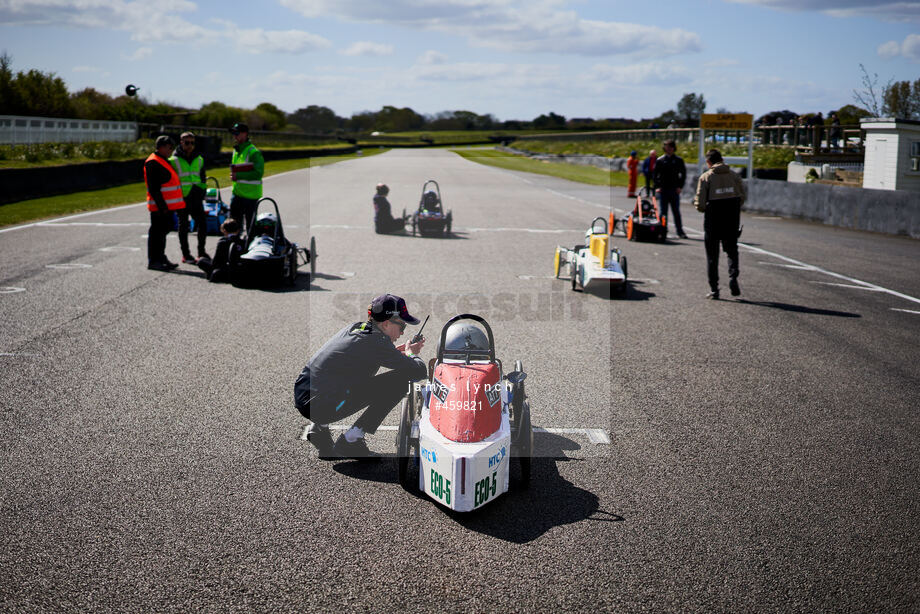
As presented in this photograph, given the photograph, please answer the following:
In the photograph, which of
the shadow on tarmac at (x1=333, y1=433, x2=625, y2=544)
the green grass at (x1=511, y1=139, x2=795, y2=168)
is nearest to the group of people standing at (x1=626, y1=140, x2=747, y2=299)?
the shadow on tarmac at (x1=333, y1=433, x2=625, y2=544)

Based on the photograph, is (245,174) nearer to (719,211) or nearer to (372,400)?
(719,211)

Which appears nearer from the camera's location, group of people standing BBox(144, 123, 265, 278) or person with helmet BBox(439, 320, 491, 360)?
person with helmet BBox(439, 320, 491, 360)

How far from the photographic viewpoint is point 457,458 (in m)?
4.46

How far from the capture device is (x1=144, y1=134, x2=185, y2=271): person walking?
468 inches

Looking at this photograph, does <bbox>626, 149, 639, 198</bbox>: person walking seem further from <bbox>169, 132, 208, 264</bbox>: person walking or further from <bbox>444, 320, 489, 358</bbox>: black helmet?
<bbox>444, 320, 489, 358</bbox>: black helmet

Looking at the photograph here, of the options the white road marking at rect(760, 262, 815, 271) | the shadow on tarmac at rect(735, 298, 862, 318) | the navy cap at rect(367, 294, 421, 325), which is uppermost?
the navy cap at rect(367, 294, 421, 325)

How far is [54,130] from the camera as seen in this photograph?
136ft

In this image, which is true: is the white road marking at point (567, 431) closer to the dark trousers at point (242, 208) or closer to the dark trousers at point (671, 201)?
the dark trousers at point (242, 208)

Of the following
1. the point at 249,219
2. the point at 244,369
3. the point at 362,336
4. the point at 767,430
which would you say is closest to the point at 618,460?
the point at 767,430

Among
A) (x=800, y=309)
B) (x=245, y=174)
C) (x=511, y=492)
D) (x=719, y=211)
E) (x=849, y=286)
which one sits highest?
(x=245, y=174)

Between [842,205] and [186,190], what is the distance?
16.2 metres

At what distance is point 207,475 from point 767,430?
13.5ft

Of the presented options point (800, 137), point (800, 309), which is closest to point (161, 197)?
point (800, 309)

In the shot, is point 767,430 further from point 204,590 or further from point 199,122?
point 199,122
